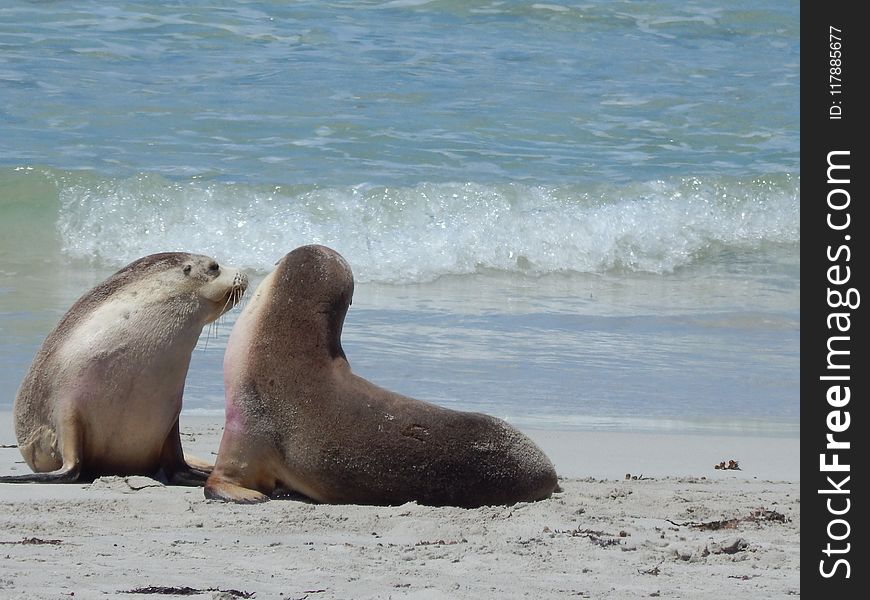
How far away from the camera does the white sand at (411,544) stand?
10.7 ft

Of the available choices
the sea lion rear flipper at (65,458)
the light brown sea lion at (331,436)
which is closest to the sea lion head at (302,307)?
the light brown sea lion at (331,436)

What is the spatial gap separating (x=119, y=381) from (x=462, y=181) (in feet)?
26.4

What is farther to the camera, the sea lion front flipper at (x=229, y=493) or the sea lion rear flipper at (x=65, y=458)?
the sea lion rear flipper at (x=65, y=458)

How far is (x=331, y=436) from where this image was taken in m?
4.44

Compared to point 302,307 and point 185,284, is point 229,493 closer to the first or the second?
point 302,307

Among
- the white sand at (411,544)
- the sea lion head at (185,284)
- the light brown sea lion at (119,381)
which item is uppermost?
the sea lion head at (185,284)

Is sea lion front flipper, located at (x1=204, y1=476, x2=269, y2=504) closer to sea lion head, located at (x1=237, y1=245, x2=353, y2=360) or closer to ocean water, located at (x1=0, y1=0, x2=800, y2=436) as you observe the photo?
sea lion head, located at (x1=237, y1=245, x2=353, y2=360)

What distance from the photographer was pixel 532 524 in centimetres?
413

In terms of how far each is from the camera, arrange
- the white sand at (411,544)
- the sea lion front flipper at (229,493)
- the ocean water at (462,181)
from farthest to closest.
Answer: the ocean water at (462,181), the sea lion front flipper at (229,493), the white sand at (411,544)

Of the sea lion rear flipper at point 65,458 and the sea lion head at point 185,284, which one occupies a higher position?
the sea lion head at point 185,284

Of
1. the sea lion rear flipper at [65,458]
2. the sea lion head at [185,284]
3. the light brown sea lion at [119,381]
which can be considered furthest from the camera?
the sea lion head at [185,284]

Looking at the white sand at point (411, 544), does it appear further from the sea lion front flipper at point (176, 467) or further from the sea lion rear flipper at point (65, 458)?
the sea lion front flipper at point (176, 467)

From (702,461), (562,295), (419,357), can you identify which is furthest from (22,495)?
(562,295)
